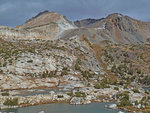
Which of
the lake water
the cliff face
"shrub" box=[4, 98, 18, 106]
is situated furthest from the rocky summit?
the lake water

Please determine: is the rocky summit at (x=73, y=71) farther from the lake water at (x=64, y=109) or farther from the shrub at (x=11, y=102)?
the lake water at (x=64, y=109)

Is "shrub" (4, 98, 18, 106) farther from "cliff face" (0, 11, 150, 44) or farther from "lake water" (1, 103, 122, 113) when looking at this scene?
"cliff face" (0, 11, 150, 44)

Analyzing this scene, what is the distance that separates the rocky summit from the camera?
39812 millimetres

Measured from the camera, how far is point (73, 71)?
2694 inches

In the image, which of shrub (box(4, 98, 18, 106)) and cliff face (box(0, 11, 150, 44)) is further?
cliff face (box(0, 11, 150, 44))

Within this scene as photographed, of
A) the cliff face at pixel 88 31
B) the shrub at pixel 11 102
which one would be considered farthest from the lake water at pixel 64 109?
the cliff face at pixel 88 31

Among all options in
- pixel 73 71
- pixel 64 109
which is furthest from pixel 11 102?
pixel 73 71

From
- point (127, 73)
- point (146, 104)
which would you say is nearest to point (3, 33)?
point (127, 73)

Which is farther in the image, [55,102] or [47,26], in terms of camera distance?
[47,26]

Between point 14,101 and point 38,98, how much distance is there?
17.7ft

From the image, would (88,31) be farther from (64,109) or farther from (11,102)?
(11,102)

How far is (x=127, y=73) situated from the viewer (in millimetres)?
81750

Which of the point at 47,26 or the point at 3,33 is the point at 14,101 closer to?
the point at 3,33

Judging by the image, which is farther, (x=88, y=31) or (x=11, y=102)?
(x=88, y=31)
